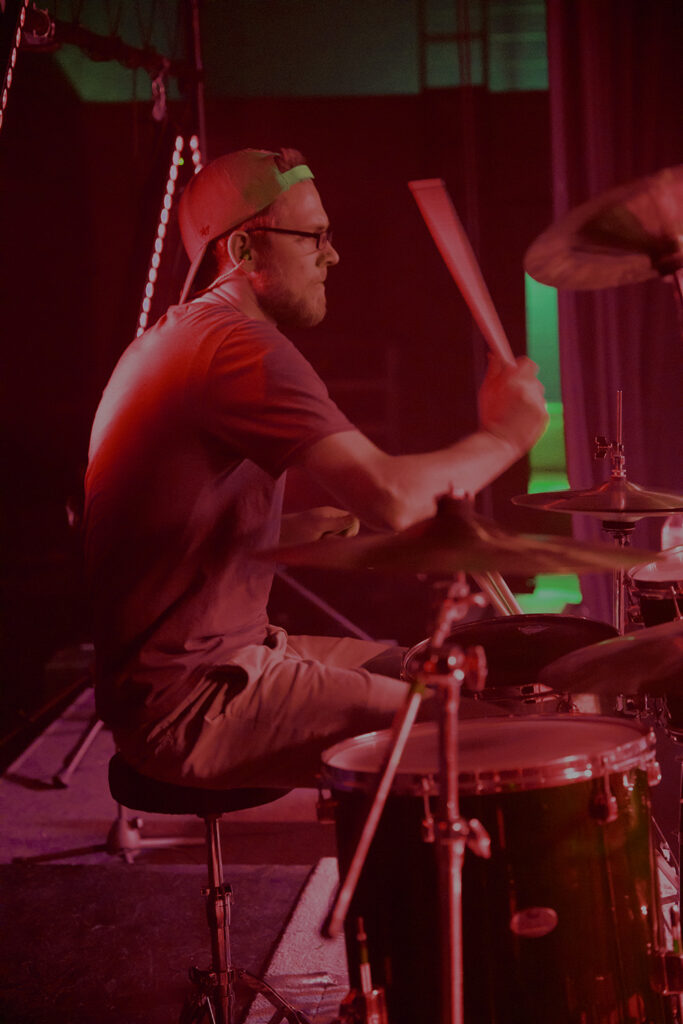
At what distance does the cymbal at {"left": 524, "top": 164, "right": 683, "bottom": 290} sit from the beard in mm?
406

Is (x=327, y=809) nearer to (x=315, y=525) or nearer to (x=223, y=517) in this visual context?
(x=223, y=517)

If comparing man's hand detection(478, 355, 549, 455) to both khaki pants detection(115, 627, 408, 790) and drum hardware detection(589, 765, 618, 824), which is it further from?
drum hardware detection(589, 765, 618, 824)

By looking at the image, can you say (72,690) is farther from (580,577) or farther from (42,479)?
(580,577)

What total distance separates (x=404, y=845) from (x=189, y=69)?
3220 mm

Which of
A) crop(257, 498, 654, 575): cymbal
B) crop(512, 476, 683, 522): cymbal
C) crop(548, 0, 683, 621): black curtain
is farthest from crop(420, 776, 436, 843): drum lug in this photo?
crop(548, 0, 683, 621): black curtain

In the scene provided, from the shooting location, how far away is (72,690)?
4.82 meters

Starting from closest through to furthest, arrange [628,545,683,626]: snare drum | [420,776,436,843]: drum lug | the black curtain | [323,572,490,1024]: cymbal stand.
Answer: [323,572,490,1024]: cymbal stand → [420,776,436,843]: drum lug → [628,545,683,626]: snare drum → the black curtain

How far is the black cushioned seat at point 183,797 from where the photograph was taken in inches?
64.0

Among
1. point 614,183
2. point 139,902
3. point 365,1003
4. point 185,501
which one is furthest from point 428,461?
point 614,183

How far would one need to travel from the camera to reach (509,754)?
138cm

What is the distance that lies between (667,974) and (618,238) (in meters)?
1.04

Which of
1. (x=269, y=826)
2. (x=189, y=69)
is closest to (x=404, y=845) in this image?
(x=269, y=826)

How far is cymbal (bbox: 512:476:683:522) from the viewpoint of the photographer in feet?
7.44

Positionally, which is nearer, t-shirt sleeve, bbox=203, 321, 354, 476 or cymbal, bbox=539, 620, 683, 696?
cymbal, bbox=539, 620, 683, 696
